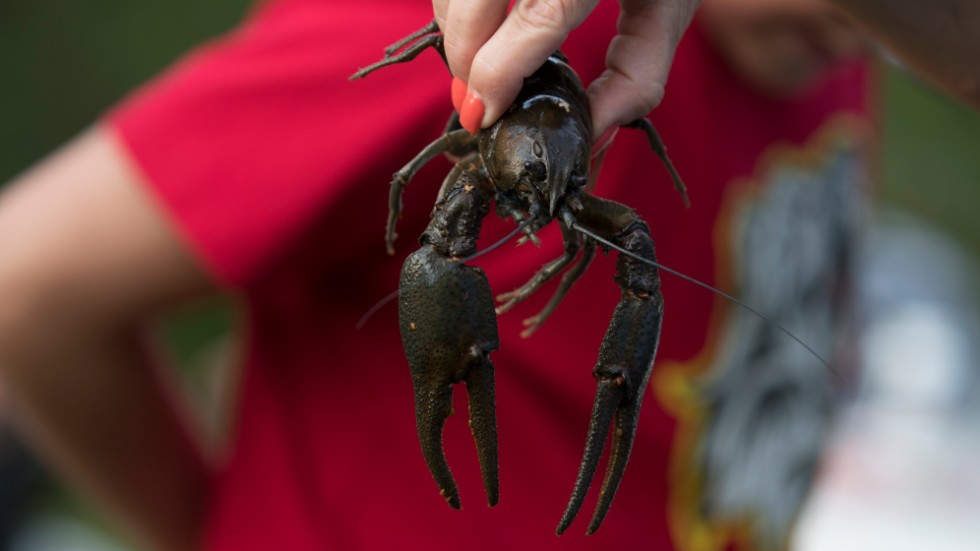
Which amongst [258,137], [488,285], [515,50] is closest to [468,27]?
[515,50]

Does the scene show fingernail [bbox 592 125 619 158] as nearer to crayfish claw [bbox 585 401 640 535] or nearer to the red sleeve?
crayfish claw [bbox 585 401 640 535]

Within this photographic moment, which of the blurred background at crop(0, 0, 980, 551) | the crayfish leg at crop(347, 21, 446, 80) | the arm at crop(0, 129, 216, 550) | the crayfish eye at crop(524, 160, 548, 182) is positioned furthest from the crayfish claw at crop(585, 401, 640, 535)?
the blurred background at crop(0, 0, 980, 551)

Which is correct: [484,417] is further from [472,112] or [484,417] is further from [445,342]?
[472,112]

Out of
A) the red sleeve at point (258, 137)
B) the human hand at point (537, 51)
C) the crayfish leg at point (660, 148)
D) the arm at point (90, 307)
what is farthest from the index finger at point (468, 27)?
the arm at point (90, 307)

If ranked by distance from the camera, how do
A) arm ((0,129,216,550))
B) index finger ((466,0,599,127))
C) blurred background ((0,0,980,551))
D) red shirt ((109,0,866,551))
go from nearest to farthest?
index finger ((466,0,599,127)), red shirt ((109,0,866,551)), arm ((0,129,216,550)), blurred background ((0,0,980,551))

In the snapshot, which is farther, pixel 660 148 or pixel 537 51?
pixel 660 148
